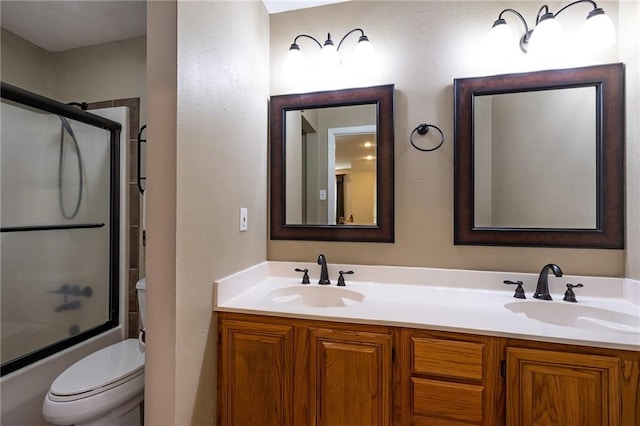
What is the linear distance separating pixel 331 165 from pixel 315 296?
74 cm

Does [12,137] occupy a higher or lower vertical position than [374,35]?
lower

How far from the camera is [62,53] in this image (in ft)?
7.16

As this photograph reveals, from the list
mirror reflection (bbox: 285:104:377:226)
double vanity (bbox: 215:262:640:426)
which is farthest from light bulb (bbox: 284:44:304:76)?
double vanity (bbox: 215:262:640:426)

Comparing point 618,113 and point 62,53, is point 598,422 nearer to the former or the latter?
point 618,113

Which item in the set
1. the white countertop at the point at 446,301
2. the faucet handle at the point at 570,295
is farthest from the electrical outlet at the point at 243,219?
the faucet handle at the point at 570,295

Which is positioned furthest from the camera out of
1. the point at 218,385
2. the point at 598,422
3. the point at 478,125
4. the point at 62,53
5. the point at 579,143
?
the point at 62,53

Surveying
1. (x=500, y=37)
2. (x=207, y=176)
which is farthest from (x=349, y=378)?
(x=500, y=37)

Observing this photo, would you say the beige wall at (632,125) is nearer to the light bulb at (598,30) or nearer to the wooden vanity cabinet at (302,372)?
the light bulb at (598,30)

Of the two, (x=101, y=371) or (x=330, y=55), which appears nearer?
(x=101, y=371)

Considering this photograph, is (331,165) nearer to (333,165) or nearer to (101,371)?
(333,165)

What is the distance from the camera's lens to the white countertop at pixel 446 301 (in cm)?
105

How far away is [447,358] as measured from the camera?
1.08 meters

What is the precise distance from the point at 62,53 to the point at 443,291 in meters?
2.99

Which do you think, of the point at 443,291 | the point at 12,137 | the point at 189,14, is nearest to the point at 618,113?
the point at 443,291
